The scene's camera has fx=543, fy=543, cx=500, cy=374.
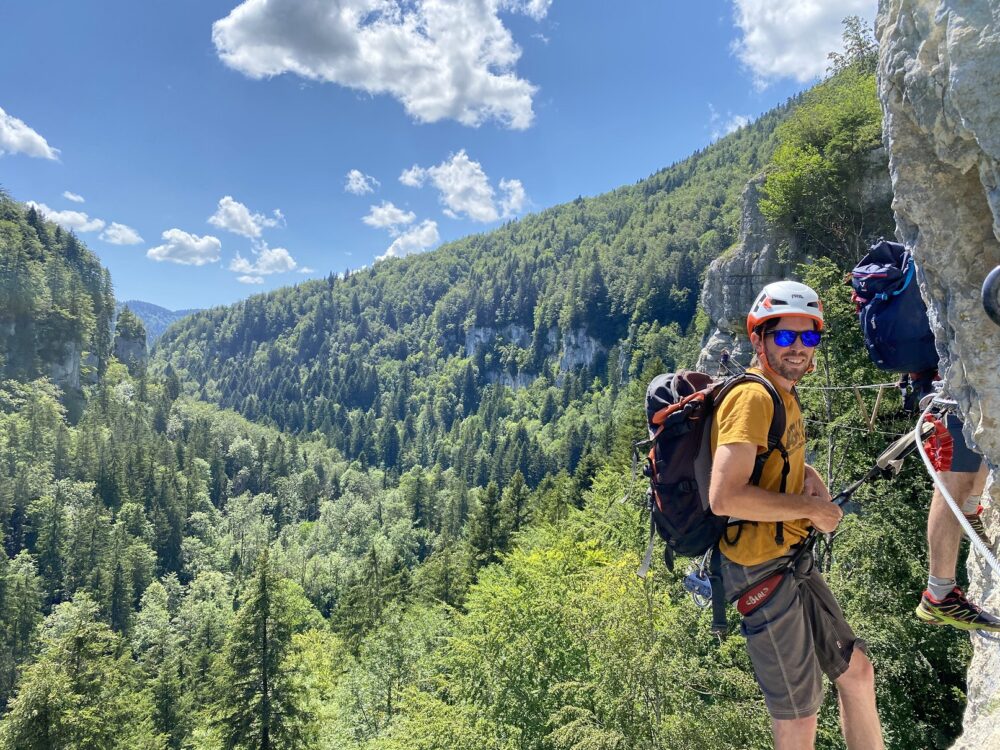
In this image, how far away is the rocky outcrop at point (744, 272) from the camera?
25.8 meters

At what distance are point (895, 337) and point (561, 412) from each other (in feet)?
471

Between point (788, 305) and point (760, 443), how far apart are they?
2.83 ft

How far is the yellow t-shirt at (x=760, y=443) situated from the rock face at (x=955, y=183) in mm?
1221

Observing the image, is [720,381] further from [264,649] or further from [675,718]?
[264,649]

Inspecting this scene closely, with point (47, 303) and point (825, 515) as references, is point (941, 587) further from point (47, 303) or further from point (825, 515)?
point (47, 303)

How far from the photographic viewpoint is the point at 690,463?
3.21 m

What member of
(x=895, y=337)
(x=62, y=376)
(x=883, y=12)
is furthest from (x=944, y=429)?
(x=62, y=376)

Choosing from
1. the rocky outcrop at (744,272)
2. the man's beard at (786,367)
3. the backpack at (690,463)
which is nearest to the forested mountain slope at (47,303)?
the rocky outcrop at (744,272)

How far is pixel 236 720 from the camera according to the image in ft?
57.6

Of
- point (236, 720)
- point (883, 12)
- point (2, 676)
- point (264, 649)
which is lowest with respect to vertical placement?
point (2, 676)

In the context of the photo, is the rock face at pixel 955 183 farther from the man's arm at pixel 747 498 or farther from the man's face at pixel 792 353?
the man's arm at pixel 747 498

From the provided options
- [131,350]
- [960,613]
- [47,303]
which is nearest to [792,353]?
[960,613]

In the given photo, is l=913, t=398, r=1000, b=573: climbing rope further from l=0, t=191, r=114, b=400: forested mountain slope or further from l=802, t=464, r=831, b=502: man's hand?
l=0, t=191, r=114, b=400: forested mountain slope

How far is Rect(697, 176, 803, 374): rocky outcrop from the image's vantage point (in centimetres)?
2577
